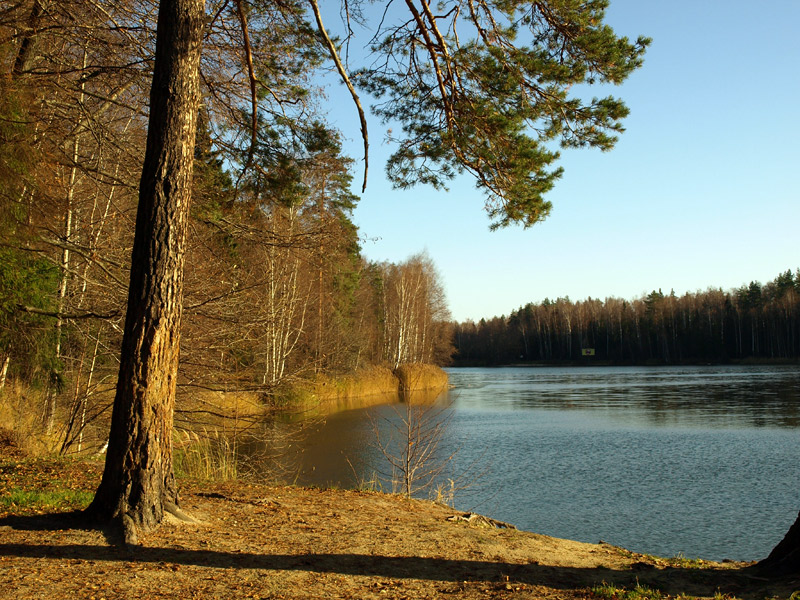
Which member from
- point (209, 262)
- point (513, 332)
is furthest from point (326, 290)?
point (513, 332)

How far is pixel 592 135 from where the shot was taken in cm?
709

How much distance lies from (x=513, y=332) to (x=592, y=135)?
96.3 meters

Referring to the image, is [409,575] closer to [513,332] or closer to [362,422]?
[362,422]

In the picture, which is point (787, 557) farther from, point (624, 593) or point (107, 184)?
point (107, 184)

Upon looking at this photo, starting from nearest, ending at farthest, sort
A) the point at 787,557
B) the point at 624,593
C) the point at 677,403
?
the point at 624,593 → the point at 787,557 → the point at 677,403

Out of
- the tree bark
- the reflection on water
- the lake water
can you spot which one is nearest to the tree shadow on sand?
the tree bark

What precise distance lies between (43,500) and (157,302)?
2154 millimetres

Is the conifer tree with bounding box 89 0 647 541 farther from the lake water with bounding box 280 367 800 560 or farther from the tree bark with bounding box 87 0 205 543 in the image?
the lake water with bounding box 280 367 800 560

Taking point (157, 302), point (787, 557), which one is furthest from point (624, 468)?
point (157, 302)

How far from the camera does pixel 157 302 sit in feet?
15.0

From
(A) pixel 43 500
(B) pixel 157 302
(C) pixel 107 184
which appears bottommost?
(A) pixel 43 500

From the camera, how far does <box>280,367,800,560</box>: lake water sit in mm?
9714

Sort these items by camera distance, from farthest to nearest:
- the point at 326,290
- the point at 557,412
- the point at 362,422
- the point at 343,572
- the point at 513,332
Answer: the point at 513,332 → the point at 326,290 → the point at 557,412 → the point at 362,422 → the point at 343,572

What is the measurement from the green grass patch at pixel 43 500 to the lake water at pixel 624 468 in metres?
5.48
